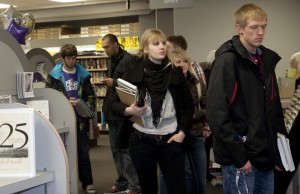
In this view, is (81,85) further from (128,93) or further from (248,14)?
(248,14)

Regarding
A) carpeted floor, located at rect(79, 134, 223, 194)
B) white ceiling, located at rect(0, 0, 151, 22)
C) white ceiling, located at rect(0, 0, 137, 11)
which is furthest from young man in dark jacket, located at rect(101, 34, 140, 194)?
white ceiling, located at rect(0, 0, 137, 11)

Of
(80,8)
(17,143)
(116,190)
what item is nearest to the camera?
(17,143)

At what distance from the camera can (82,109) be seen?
4.54 m

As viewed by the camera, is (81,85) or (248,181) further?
(81,85)

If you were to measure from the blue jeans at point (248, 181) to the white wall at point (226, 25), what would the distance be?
679 cm

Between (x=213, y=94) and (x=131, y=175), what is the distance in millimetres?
2517

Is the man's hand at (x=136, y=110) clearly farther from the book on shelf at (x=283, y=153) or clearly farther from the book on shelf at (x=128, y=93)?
the book on shelf at (x=283, y=153)

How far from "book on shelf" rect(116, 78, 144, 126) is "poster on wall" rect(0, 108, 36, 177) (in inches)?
46.0

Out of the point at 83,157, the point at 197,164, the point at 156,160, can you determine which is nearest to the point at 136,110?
the point at 156,160

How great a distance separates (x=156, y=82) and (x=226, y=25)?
21.0 ft

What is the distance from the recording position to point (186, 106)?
9.89 feet

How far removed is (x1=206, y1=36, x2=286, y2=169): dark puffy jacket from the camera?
2188mm

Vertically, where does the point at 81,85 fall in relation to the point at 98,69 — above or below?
below

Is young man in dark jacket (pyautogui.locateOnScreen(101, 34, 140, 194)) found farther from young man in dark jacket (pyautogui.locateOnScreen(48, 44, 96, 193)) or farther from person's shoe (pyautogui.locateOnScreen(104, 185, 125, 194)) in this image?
young man in dark jacket (pyautogui.locateOnScreen(48, 44, 96, 193))
